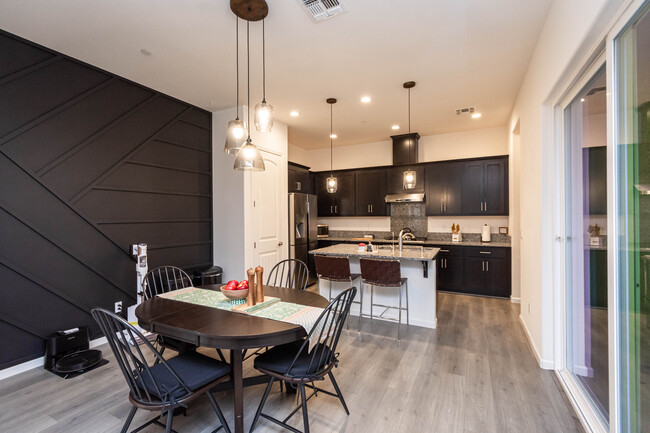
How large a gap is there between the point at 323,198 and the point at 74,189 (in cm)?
444

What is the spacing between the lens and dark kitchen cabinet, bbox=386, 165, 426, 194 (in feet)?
18.4

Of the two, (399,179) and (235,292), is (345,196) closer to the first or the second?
(399,179)

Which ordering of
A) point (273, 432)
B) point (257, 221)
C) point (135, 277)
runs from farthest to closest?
point (257, 221) < point (135, 277) < point (273, 432)

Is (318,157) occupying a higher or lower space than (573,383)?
higher

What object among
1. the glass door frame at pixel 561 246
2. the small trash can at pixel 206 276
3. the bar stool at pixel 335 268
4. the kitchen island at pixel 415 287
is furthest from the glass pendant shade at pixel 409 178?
the small trash can at pixel 206 276

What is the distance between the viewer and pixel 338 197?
253 inches

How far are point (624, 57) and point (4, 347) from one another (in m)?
4.76

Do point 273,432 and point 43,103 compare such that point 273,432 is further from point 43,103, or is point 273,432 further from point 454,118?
point 454,118

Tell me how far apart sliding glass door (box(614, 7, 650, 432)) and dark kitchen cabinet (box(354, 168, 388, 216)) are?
178 inches

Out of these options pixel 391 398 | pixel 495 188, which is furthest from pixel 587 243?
pixel 495 188

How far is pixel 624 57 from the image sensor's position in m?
1.43

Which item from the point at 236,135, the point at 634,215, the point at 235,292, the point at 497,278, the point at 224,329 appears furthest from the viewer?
the point at 497,278

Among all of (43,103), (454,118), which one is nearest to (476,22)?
(454,118)

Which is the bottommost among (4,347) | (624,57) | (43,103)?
(4,347)
